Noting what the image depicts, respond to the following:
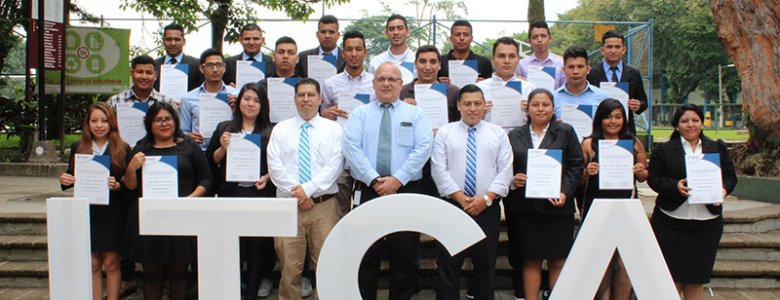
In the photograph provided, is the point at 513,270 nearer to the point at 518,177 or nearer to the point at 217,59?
the point at 518,177

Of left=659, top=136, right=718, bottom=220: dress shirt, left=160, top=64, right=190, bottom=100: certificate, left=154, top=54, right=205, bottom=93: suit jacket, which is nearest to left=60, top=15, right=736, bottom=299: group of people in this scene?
left=659, top=136, right=718, bottom=220: dress shirt

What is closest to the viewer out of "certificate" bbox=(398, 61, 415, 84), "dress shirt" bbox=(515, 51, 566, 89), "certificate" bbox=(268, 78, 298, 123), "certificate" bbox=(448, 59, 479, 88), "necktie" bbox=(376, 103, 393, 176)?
"necktie" bbox=(376, 103, 393, 176)

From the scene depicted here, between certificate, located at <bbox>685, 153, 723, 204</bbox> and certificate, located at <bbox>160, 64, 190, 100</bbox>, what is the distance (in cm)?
→ 398

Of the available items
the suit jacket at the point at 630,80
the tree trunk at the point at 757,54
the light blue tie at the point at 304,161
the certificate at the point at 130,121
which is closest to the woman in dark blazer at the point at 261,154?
the light blue tie at the point at 304,161

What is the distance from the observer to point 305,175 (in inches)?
171

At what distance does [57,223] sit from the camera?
3.11 metres

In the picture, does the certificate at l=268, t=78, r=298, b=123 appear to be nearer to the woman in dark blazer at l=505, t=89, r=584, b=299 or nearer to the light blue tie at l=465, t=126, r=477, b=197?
the light blue tie at l=465, t=126, r=477, b=197

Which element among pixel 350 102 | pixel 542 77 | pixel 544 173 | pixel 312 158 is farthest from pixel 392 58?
pixel 544 173

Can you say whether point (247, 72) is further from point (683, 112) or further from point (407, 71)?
point (683, 112)

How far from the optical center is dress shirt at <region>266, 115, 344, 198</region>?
4320mm

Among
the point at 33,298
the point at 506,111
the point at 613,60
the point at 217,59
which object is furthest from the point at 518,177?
the point at 33,298

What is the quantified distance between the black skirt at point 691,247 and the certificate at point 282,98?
292cm

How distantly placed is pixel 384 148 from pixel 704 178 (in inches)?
85.9

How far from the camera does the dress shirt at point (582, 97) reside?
491 centimetres
